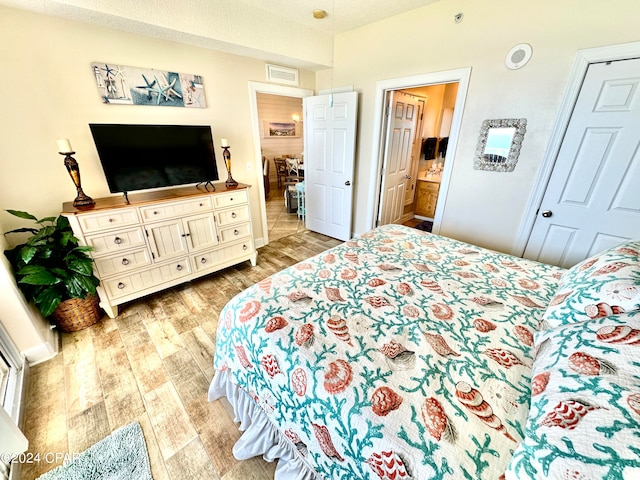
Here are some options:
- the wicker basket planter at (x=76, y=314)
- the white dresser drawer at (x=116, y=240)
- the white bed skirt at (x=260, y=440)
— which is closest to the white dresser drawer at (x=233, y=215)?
the white dresser drawer at (x=116, y=240)

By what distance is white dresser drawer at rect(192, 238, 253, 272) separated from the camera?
8.45ft

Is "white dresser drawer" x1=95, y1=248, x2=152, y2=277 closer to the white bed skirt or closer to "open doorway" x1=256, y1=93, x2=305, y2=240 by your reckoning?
the white bed skirt

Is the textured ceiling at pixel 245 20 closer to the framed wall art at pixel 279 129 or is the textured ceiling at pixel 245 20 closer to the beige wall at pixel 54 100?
the beige wall at pixel 54 100

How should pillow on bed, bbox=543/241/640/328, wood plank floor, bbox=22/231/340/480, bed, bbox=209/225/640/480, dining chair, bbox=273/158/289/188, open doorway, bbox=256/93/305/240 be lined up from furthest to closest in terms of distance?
1. dining chair, bbox=273/158/289/188
2. open doorway, bbox=256/93/305/240
3. wood plank floor, bbox=22/231/340/480
4. pillow on bed, bbox=543/241/640/328
5. bed, bbox=209/225/640/480

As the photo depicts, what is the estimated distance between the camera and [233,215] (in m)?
2.69

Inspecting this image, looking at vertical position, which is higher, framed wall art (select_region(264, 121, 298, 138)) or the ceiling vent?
the ceiling vent

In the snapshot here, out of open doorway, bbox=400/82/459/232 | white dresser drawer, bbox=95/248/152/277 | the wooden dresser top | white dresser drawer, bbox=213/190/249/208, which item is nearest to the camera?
the wooden dresser top

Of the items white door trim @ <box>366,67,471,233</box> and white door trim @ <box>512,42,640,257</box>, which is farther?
white door trim @ <box>366,67,471,233</box>

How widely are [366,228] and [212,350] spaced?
7.95ft

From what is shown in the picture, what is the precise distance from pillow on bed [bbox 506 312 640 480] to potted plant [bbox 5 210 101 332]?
2.48 metres

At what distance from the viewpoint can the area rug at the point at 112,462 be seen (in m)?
1.17

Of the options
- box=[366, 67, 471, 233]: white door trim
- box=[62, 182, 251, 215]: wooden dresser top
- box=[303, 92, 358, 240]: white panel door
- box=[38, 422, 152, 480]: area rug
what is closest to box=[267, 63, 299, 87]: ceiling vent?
box=[303, 92, 358, 240]: white panel door

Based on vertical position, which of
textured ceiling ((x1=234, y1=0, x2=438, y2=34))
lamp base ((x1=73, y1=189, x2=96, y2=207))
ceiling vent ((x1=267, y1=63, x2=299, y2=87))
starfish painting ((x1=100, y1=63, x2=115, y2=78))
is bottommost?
lamp base ((x1=73, y1=189, x2=96, y2=207))

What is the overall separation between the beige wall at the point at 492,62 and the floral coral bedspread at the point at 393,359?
101cm
